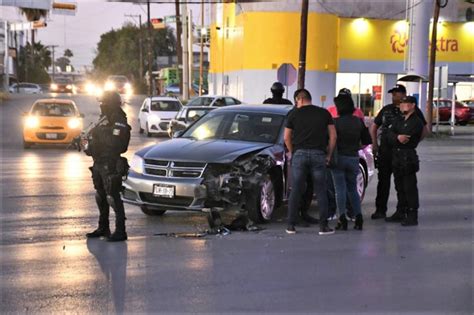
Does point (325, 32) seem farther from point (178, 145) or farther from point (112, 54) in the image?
point (112, 54)

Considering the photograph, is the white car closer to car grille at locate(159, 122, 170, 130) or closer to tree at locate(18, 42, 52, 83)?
car grille at locate(159, 122, 170, 130)

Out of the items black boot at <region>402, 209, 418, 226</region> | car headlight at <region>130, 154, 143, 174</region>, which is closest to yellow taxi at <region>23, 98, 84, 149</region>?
car headlight at <region>130, 154, 143, 174</region>

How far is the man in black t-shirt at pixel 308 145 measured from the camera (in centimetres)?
843

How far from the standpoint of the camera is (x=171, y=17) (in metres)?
56.3

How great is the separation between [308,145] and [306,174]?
386 millimetres

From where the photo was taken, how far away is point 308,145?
8.44 meters

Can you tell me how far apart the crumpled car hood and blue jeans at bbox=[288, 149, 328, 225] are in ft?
2.80

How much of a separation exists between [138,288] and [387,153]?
15.3ft

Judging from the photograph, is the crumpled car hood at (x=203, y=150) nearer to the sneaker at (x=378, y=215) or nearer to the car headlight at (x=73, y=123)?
→ the sneaker at (x=378, y=215)

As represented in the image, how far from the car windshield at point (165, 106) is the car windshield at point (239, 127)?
59.5 ft

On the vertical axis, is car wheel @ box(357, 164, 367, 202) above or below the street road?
above

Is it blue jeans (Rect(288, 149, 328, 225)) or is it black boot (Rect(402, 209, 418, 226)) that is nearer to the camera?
blue jeans (Rect(288, 149, 328, 225))

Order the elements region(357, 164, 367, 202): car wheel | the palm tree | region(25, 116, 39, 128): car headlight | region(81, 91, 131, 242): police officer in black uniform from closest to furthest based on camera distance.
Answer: region(81, 91, 131, 242): police officer in black uniform, region(357, 164, 367, 202): car wheel, region(25, 116, 39, 128): car headlight, the palm tree

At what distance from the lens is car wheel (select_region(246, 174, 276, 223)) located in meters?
8.93
